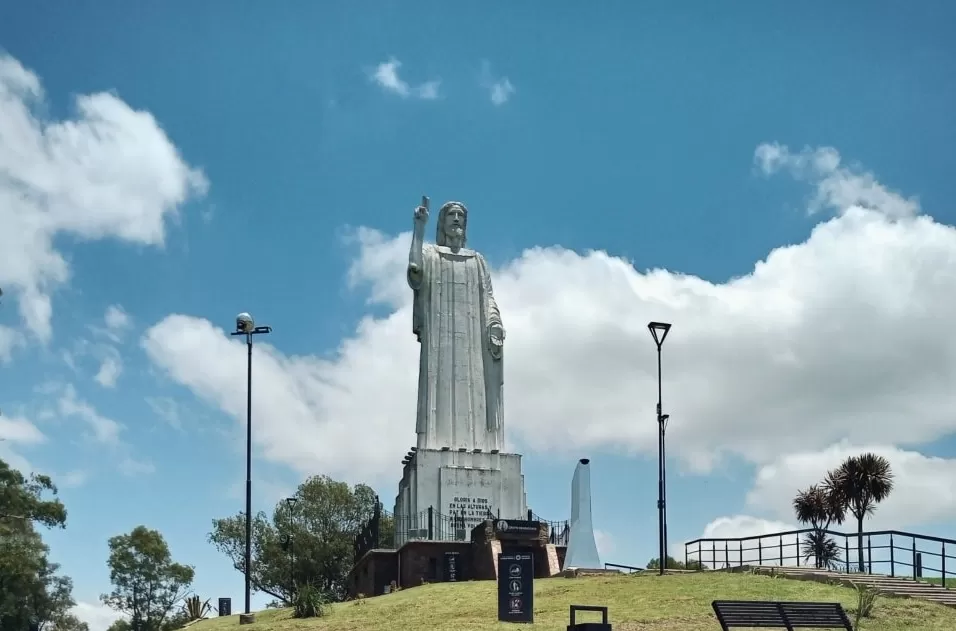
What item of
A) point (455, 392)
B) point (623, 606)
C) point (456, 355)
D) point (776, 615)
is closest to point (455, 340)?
point (456, 355)

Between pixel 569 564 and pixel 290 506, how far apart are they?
97.8 ft

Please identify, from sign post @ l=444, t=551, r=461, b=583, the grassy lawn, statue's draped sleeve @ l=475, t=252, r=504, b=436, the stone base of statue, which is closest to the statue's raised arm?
statue's draped sleeve @ l=475, t=252, r=504, b=436

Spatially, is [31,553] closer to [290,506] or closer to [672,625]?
[290,506]

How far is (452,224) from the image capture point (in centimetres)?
4434

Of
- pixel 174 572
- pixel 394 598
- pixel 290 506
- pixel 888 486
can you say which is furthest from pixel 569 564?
pixel 174 572

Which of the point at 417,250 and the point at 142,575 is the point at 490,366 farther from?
the point at 142,575

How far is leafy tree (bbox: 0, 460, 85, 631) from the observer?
4569 centimetres

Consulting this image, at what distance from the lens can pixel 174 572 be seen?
68750mm

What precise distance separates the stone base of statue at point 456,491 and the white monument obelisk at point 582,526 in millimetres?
6800

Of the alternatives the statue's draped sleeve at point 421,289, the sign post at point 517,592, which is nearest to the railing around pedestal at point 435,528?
the statue's draped sleeve at point 421,289

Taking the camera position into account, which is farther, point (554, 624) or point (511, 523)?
point (511, 523)

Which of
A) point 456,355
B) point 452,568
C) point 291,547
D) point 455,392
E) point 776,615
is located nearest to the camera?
point 776,615

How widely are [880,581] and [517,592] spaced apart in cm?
1052

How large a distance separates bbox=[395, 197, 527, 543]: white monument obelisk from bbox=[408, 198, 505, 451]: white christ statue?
35 mm
